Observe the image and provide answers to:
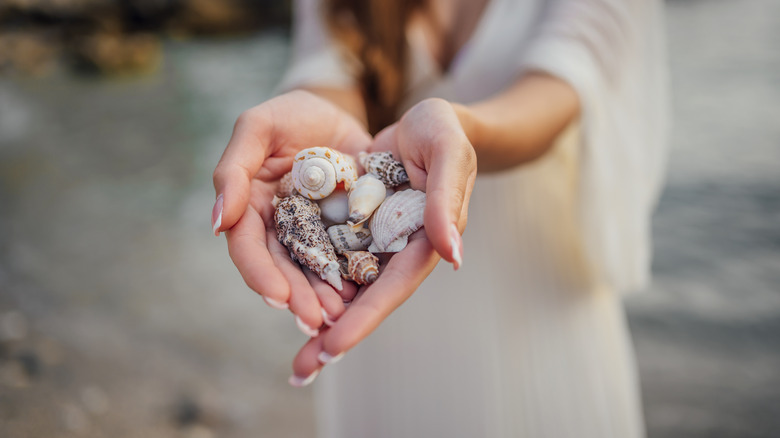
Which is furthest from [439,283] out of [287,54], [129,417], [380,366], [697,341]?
[287,54]

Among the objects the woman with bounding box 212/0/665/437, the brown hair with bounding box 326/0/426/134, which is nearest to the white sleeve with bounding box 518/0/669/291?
the woman with bounding box 212/0/665/437

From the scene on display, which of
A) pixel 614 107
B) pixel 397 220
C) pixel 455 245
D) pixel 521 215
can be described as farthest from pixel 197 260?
pixel 455 245

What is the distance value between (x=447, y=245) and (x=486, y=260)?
1087 mm

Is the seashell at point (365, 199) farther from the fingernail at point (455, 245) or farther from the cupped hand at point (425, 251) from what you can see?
the fingernail at point (455, 245)

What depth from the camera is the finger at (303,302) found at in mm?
814

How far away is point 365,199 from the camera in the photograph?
41.9 inches

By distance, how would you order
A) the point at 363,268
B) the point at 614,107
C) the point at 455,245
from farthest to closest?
the point at 614,107, the point at 363,268, the point at 455,245

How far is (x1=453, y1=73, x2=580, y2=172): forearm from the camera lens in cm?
136

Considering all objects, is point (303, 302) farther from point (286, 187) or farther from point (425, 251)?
point (286, 187)

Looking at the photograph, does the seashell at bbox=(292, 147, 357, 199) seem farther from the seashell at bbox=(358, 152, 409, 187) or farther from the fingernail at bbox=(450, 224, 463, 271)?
the fingernail at bbox=(450, 224, 463, 271)

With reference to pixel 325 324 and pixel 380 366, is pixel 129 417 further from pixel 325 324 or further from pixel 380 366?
pixel 325 324

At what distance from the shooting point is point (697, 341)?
3691 millimetres

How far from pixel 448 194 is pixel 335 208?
0.44 meters

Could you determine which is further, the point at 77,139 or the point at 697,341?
the point at 77,139
